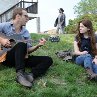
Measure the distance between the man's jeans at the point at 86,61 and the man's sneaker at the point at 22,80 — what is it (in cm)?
155

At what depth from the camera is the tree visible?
6431 centimetres

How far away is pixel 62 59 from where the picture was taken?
1037 cm

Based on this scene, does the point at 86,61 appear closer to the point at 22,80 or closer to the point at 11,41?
the point at 11,41

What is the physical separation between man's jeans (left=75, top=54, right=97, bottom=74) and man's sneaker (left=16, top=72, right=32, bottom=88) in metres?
1.55

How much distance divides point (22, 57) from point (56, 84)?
858mm

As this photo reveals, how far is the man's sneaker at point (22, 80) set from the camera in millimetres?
7801

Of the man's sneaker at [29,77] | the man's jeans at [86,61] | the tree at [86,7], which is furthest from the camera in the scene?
the tree at [86,7]

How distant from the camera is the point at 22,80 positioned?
25.8 feet

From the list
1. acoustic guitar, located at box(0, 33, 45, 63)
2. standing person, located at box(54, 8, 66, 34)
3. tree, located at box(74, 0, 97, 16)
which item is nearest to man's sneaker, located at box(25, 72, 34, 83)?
acoustic guitar, located at box(0, 33, 45, 63)

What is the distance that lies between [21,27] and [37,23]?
29838 millimetres

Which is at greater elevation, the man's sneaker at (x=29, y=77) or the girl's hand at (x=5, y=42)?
the girl's hand at (x=5, y=42)

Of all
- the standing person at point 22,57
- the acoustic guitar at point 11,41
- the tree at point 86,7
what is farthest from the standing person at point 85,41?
the tree at point 86,7

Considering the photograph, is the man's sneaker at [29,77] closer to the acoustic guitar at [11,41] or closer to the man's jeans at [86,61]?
the acoustic guitar at [11,41]

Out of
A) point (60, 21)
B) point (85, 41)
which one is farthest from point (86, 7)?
point (85, 41)
